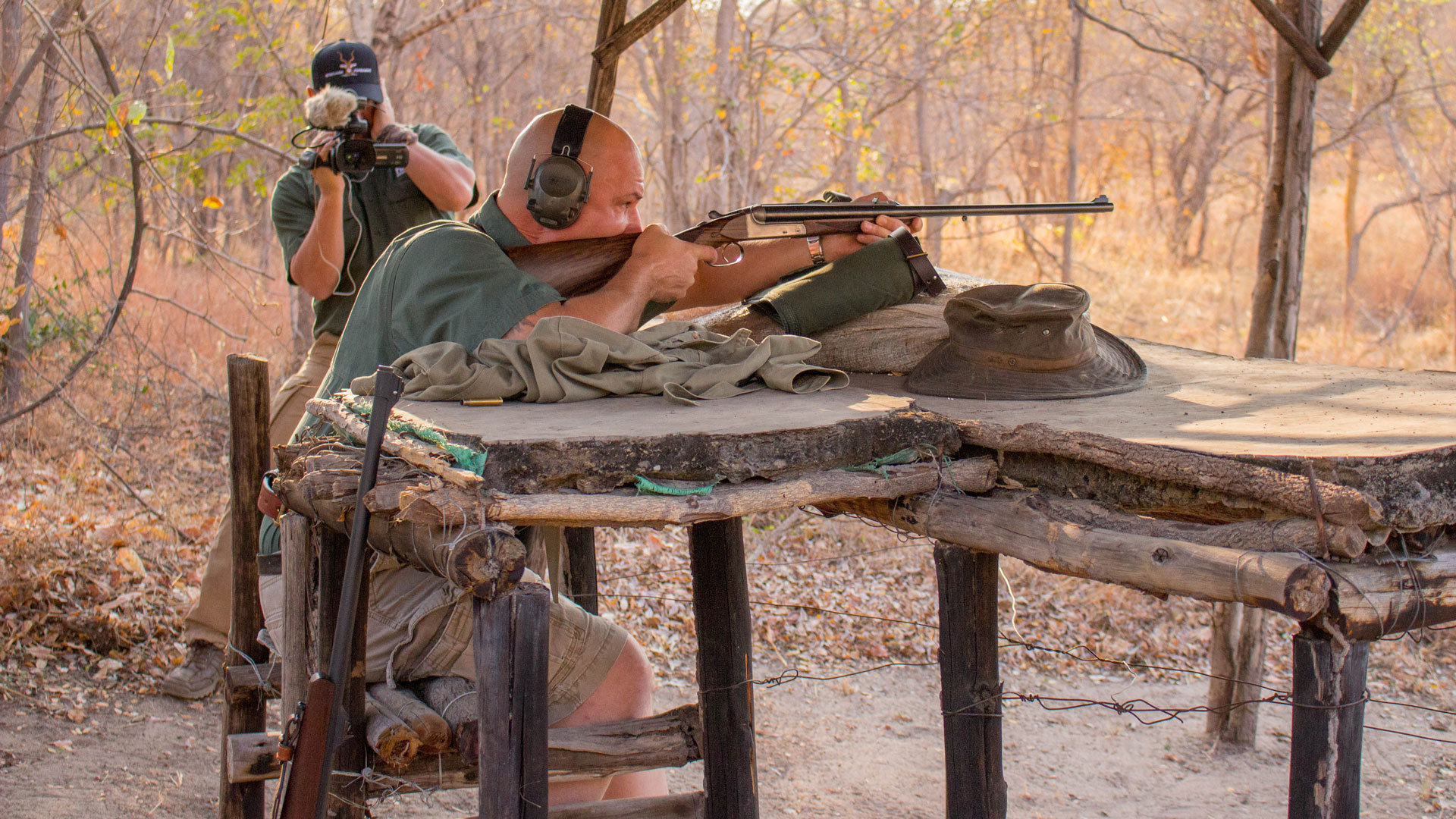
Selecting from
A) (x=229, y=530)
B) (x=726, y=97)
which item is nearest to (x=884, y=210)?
(x=229, y=530)

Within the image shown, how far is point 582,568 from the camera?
3.87 meters

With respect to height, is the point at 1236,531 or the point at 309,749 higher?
the point at 1236,531

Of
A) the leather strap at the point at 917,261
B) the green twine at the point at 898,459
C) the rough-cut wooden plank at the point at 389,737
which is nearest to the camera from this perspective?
the green twine at the point at 898,459

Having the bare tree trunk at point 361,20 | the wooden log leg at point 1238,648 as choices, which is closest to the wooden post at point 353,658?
the wooden log leg at point 1238,648

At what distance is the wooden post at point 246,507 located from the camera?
3260mm

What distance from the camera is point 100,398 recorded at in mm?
6191

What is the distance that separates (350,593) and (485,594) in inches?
8.6

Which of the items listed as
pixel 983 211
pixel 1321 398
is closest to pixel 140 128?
pixel 983 211

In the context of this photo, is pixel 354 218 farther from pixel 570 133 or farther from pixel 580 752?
pixel 580 752

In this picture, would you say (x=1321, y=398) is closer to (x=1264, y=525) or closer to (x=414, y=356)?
(x=1264, y=525)

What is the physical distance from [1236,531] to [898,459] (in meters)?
0.58

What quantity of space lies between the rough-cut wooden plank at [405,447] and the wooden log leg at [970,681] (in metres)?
1.06

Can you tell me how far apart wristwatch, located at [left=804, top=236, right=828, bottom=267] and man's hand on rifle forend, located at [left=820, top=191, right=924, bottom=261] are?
1 cm

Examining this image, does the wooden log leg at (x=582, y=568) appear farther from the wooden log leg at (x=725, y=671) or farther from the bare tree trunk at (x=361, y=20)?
the bare tree trunk at (x=361, y=20)
